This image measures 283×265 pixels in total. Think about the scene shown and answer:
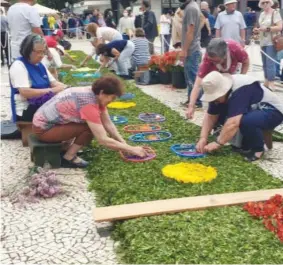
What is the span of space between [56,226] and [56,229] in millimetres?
51

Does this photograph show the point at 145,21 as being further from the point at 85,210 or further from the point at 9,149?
the point at 85,210

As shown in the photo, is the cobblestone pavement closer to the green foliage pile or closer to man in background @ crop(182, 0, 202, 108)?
the green foliage pile

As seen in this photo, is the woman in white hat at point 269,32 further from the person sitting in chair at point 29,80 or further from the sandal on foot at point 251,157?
the person sitting in chair at point 29,80

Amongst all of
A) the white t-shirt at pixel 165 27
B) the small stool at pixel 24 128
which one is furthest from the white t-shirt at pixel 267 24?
the white t-shirt at pixel 165 27

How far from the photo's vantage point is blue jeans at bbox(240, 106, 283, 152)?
452cm

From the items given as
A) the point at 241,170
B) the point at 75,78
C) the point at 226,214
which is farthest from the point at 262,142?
the point at 75,78

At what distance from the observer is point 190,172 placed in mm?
4125

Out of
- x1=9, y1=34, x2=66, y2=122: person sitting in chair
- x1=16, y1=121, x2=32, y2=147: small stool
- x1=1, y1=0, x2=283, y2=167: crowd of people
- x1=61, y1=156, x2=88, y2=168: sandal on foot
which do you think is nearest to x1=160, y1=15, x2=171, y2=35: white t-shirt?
x1=1, y1=0, x2=283, y2=167: crowd of people

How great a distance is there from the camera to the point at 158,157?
183 inches

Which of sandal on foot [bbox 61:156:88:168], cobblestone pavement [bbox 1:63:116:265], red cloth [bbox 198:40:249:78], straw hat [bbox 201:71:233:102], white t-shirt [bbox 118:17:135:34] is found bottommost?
cobblestone pavement [bbox 1:63:116:265]

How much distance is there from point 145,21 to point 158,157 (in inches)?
Answer: 383

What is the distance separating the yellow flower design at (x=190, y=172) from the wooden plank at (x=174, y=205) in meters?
0.40

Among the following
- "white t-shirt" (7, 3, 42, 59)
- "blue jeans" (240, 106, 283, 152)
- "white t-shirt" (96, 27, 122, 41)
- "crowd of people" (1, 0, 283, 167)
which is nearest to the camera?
"crowd of people" (1, 0, 283, 167)

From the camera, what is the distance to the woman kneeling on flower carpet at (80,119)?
4105mm
